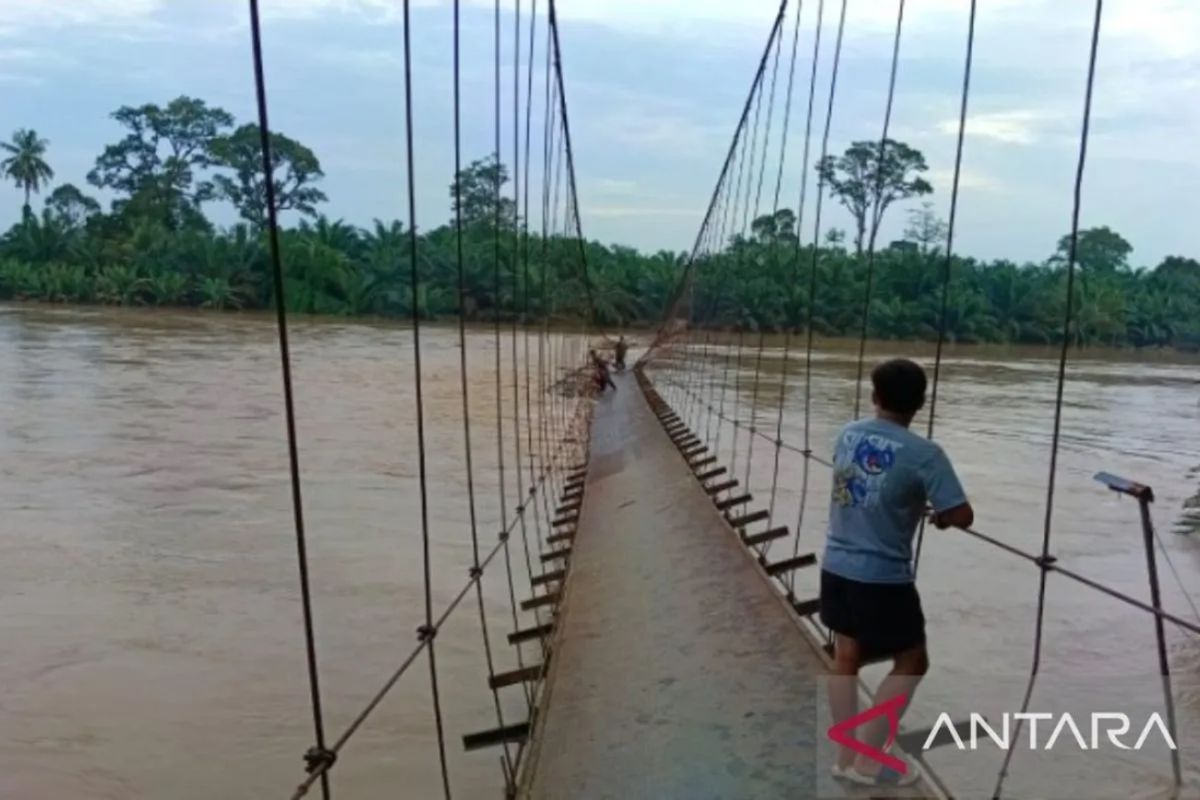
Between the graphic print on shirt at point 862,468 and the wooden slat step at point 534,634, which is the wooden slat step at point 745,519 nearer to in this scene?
the wooden slat step at point 534,634

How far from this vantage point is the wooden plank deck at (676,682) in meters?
1.93

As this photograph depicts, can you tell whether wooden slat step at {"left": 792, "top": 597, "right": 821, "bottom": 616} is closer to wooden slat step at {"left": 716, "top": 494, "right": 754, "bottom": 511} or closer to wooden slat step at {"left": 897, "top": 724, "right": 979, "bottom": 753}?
wooden slat step at {"left": 897, "top": 724, "right": 979, "bottom": 753}

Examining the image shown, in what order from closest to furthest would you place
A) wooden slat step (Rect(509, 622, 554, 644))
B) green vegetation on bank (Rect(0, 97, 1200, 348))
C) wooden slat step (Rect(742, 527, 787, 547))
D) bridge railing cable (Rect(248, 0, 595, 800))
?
1. bridge railing cable (Rect(248, 0, 595, 800))
2. wooden slat step (Rect(509, 622, 554, 644))
3. wooden slat step (Rect(742, 527, 787, 547))
4. green vegetation on bank (Rect(0, 97, 1200, 348))

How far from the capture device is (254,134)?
1597 inches

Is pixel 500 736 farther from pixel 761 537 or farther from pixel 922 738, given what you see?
pixel 761 537

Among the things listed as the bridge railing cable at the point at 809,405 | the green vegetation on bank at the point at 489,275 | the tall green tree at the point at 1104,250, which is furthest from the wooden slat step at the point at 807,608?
the tall green tree at the point at 1104,250

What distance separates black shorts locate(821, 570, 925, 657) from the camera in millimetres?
1880

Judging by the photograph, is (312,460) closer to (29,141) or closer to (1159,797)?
(1159,797)

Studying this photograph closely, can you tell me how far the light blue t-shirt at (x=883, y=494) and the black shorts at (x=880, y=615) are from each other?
0.05 feet

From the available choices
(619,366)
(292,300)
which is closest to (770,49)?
(619,366)

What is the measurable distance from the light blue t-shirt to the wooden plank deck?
0.33 meters

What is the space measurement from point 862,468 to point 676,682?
0.69 meters

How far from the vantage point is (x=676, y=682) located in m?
2.36

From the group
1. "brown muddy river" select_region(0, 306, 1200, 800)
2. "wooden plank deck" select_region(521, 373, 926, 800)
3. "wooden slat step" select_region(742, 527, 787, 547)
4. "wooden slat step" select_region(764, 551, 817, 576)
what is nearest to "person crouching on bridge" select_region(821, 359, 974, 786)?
"wooden plank deck" select_region(521, 373, 926, 800)
